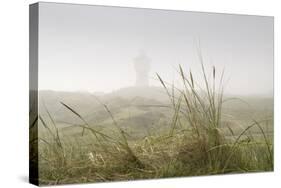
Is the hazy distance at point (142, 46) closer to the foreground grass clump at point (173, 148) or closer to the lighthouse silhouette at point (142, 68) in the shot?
the lighthouse silhouette at point (142, 68)

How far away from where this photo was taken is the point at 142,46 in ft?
27.0

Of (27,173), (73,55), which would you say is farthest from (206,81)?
(27,173)

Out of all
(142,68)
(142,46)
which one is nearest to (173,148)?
(142,68)

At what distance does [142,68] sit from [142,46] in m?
0.24

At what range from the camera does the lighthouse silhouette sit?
8180 millimetres

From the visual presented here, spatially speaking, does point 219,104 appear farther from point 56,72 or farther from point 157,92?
point 56,72

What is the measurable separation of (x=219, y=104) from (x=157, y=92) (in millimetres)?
800

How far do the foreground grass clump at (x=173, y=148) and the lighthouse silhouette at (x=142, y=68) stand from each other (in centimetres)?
17

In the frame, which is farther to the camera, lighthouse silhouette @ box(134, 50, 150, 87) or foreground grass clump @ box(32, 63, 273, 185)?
lighthouse silhouette @ box(134, 50, 150, 87)

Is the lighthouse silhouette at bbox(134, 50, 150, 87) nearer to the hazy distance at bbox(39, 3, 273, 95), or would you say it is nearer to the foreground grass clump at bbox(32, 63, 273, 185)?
the hazy distance at bbox(39, 3, 273, 95)

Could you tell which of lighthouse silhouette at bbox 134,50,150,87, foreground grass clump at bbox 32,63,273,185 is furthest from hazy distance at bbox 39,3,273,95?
foreground grass clump at bbox 32,63,273,185

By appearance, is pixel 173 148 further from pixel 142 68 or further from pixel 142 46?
pixel 142 46

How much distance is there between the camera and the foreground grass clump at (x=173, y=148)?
25.4 feet

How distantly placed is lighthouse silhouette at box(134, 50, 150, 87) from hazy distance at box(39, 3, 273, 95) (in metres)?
0.04
